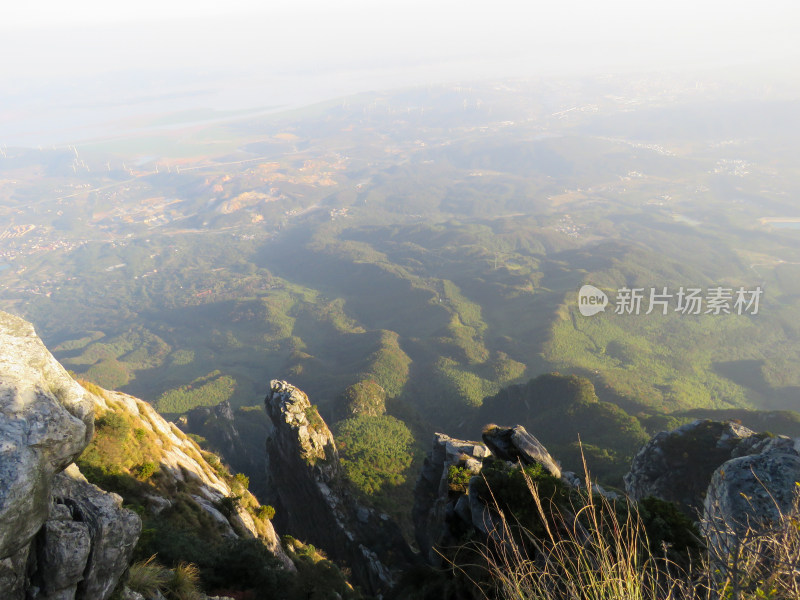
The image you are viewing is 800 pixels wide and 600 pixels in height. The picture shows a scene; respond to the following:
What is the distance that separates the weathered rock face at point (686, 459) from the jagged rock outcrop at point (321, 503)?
84.3 feet

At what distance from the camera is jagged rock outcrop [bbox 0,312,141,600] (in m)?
10.2

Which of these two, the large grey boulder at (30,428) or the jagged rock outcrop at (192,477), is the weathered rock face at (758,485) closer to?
the large grey boulder at (30,428)

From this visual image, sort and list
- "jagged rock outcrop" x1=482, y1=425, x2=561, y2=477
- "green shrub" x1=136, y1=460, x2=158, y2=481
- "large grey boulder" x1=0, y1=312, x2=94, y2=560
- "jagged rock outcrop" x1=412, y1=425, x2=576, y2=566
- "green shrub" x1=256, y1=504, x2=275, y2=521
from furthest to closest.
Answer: "green shrub" x1=256, y1=504, x2=275, y2=521 < "jagged rock outcrop" x1=482, y1=425, x2=561, y2=477 < "green shrub" x1=136, y1=460, x2=158, y2=481 < "jagged rock outcrop" x1=412, y1=425, x2=576, y2=566 < "large grey boulder" x1=0, y1=312, x2=94, y2=560

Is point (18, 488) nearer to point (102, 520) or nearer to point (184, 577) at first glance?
point (102, 520)

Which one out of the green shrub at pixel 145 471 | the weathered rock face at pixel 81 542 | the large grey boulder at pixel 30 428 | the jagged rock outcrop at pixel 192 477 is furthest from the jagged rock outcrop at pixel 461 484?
the green shrub at pixel 145 471

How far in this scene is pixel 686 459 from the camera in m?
42.2

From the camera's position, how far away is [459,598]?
69.8ft

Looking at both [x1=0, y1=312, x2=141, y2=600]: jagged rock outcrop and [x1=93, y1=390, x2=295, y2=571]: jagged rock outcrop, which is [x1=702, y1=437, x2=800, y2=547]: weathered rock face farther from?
[x1=93, y1=390, x2=295, y2=571]: jagged rock outcrop

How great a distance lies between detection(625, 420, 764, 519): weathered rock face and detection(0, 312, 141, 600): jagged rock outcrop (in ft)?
148

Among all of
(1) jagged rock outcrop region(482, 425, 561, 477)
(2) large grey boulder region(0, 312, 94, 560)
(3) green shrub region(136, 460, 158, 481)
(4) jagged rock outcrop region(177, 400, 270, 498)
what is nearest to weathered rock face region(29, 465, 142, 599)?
(2) large grey boulder region(0, 312, 94, 560)

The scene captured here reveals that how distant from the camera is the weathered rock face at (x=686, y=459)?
4034cm

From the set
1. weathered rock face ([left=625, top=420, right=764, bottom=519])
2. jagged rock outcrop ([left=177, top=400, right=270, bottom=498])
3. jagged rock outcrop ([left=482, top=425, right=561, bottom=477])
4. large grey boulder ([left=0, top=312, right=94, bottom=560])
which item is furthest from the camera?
jagged rock outcrop ([left=177, top=400, right=270, bottom=498])

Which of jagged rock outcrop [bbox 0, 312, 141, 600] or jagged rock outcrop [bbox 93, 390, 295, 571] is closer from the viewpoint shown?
jagged rock outcrop [bbox 0, 312, 141, 600]

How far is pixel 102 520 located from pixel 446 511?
21688mm
